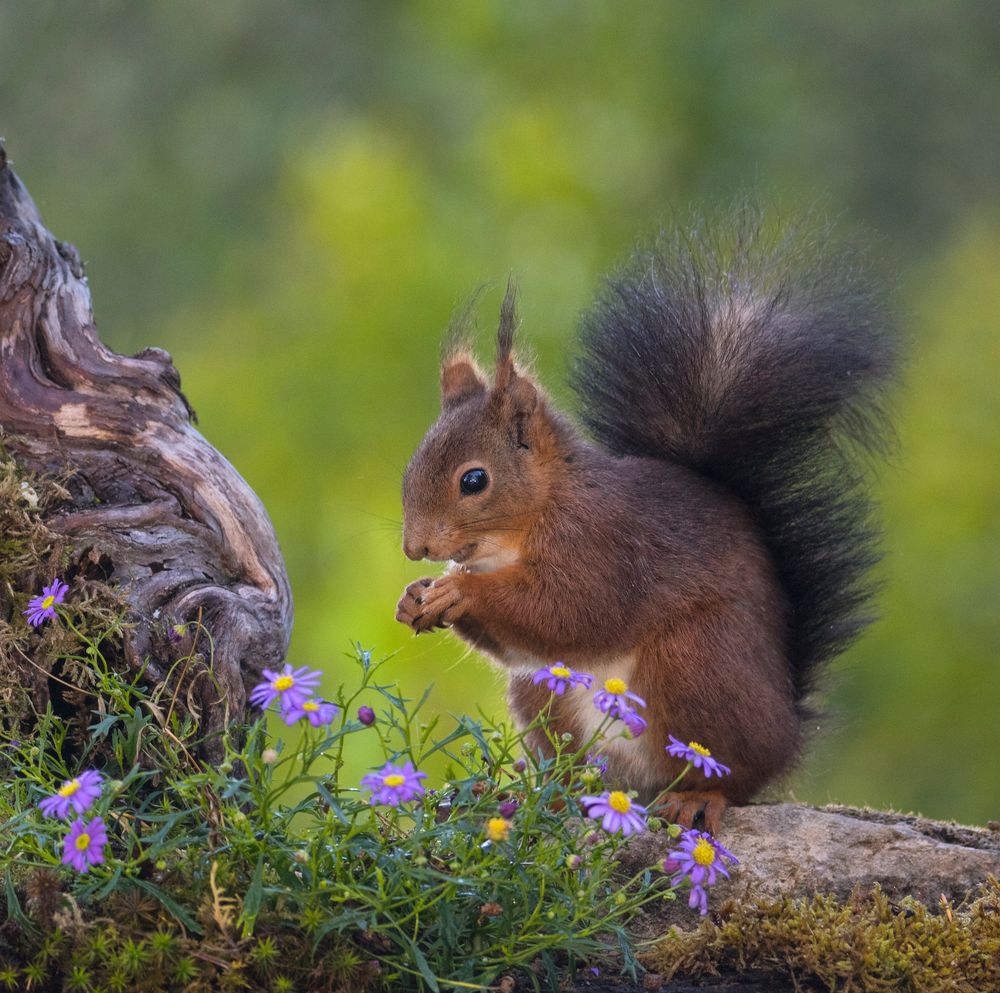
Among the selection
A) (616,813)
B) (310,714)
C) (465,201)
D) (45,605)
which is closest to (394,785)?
(310,714)

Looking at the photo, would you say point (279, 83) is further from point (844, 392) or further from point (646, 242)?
point (844, 392)

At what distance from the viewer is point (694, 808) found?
83.7 inches

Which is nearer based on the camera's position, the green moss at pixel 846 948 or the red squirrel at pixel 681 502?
the green moss at pixel 846 948

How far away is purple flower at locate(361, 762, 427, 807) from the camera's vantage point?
1.35m

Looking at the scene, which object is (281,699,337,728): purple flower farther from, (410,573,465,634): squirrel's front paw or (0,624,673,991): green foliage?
(410,573,465,634): squirrel's front paw

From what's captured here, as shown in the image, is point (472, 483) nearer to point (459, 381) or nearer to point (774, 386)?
point (459, 381)

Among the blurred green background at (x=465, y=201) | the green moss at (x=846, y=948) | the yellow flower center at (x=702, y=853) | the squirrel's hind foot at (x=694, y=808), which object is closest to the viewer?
the yellow flower center at (x=702, y=853)

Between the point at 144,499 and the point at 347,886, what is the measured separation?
92 cm

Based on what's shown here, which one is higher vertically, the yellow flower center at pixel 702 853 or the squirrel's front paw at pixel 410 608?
the squirrel's front paw at pixel 410 608

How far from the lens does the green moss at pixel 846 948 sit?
163 centimetres

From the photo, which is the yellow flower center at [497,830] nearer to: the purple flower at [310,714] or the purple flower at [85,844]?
the purple flower at [310,714]

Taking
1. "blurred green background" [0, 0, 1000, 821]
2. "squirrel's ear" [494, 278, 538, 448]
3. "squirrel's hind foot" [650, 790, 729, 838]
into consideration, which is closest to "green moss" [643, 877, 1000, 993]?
"squirrel's hind foot" [650, 790, 729, 838]

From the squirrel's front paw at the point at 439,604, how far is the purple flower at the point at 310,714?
781 millimetres

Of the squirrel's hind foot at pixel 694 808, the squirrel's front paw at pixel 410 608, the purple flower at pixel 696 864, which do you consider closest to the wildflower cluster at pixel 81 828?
the purple flower at pixel 696 864
